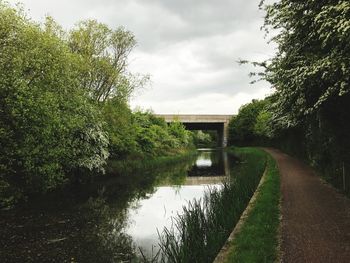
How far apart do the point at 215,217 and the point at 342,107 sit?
6.72 metres

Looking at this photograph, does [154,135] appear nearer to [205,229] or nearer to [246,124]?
[205,229]

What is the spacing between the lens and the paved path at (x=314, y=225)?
7.51 meters

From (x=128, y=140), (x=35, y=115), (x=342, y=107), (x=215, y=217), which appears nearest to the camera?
(x=215, y=217)

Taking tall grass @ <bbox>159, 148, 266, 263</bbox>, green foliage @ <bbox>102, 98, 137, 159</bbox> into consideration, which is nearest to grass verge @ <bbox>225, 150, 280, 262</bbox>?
tall grass @ <bbox>159, 148, 266, 263</bbox>

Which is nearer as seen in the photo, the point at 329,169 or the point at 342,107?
the point at 342,107

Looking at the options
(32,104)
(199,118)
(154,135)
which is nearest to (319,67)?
(32,104)

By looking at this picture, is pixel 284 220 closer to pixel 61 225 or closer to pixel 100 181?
pixel 61 225

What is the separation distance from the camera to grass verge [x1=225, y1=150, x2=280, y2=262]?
748cm

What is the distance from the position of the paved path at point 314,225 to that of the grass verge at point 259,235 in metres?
0.24

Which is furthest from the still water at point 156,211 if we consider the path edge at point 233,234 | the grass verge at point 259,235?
the grass verge at point 259,235

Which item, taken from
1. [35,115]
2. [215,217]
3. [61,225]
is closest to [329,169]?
[215,217]

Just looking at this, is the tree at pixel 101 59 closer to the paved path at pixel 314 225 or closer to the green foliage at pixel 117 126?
the green foliage at pixel 117 126


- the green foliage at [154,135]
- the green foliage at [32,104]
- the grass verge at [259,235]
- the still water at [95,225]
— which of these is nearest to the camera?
the grass verge at [259,235]

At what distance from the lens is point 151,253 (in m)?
10.6
